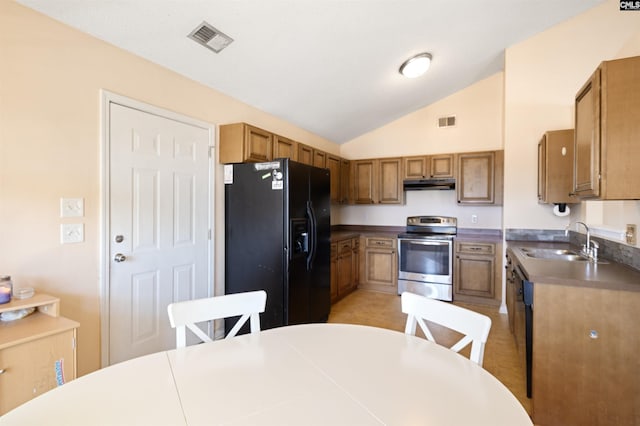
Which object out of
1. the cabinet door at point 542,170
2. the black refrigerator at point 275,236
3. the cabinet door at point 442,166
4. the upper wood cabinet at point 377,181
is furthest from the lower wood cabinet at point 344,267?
the cabinet door at point 542,170

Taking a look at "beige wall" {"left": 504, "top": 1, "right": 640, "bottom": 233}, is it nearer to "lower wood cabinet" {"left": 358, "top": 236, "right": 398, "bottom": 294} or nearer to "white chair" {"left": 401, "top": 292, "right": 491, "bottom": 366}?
"lower wood cabinet" {"left": 358, "top": 236, "right": 398, "bottom": 294}

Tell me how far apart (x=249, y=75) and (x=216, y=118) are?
1.63 ft

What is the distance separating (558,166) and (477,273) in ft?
5.38

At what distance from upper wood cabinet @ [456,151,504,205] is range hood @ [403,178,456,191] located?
0.12 m

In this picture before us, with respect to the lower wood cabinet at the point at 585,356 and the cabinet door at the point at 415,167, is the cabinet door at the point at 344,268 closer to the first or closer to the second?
the cabinet door at the point at 415,167

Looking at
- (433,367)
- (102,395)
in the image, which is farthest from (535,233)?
(102,395)

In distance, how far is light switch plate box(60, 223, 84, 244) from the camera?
1813 mm

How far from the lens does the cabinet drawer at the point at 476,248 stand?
3.89 m

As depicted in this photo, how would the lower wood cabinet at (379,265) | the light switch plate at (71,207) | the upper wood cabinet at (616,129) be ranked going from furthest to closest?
the lower wood cabinet at (379,265) → the light switch plate at (71,207) → the upper wood cabinet at (616,129)

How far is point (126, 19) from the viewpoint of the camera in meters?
1.89

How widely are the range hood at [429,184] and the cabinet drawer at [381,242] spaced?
2.84 feet

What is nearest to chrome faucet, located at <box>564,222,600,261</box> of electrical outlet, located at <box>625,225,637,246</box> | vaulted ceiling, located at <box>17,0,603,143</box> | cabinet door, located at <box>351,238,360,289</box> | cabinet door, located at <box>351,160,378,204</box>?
electrical outlet, located at <box>625,225,637,246</box>

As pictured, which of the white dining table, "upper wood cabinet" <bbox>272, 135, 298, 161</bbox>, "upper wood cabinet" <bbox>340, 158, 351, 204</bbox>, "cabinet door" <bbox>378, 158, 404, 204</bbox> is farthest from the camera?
"upper wood cabinet" <bbox>340, 158, 351, 204</bbox>

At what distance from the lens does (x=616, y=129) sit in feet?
5.24
